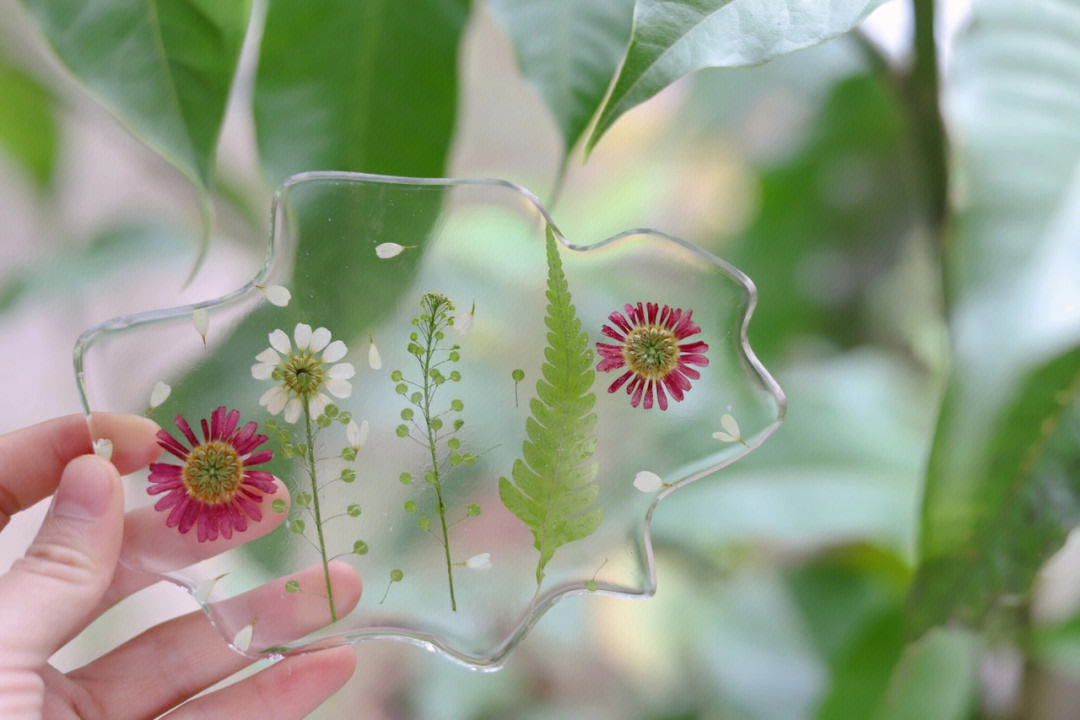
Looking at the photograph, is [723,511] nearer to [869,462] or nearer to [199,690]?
[869,462]

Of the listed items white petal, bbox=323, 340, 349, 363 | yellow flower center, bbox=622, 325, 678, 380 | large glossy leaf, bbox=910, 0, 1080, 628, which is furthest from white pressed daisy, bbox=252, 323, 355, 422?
large glossy leaf, bbox=910, 0, 1080, 628

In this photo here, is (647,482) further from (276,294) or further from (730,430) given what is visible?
(276,294)

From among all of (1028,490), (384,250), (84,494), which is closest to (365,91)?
(384,250)

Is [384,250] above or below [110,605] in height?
above

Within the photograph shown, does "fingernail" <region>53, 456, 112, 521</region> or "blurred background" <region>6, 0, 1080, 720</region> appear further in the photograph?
"blurred background" <region>6, 0, 1080, 720</region>

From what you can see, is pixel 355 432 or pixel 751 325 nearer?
pixel 355 432

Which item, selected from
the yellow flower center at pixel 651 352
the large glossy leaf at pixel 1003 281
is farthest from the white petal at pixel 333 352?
the large glossy leaf at pixel 1003 281

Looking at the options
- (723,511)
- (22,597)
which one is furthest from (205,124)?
(723,511)

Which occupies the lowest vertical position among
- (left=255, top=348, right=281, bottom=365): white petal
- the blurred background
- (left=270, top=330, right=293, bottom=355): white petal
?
the blurred background

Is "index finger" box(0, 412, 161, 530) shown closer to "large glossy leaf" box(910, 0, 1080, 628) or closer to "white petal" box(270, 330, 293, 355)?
"white petal" box(270, 330, 293, 355)
